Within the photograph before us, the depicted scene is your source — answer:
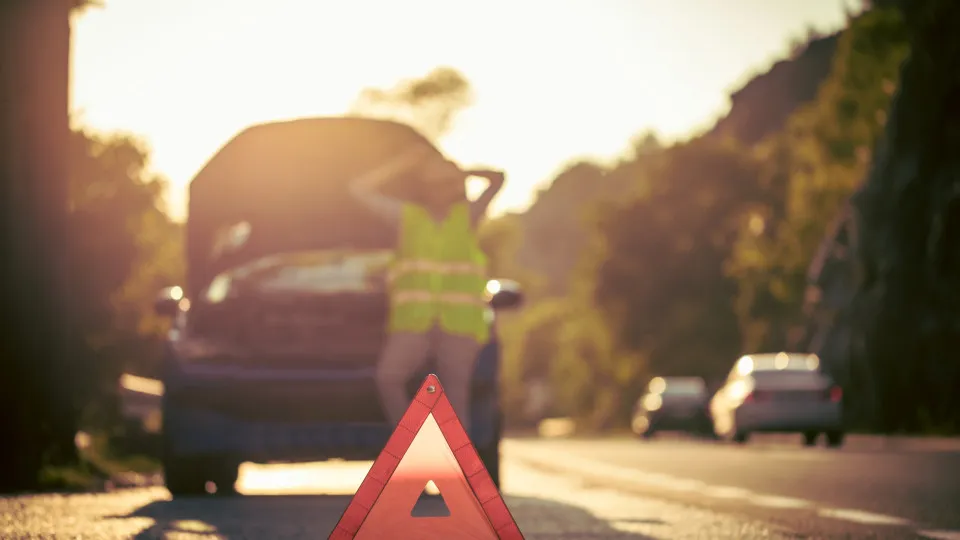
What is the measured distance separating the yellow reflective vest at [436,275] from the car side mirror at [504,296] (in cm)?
121

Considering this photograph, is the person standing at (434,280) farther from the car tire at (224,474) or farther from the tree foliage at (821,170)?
the tree foliage at (821,170)

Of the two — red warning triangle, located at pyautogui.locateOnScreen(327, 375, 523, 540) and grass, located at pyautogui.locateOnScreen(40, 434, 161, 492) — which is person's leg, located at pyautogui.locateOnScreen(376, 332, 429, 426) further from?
red warning triangle, located at pyautogui.locateOnScreen(327, 375, 523, 540)

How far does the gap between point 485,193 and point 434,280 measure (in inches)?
29.0

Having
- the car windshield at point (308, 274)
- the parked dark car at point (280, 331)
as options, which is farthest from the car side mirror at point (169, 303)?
the car windshield at point (308, 274)

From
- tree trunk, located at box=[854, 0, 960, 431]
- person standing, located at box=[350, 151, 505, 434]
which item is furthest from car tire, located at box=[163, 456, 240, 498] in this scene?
tree trunk, located at box=[854, 0, 960, 431]

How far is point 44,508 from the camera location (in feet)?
33.0

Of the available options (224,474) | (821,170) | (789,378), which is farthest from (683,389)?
(224,474)

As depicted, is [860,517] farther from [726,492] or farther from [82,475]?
[82,475]

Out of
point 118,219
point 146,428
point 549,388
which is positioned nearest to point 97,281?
point 118,219

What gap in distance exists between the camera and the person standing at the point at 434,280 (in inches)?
411

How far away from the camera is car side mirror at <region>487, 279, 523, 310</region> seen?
39.4 feet

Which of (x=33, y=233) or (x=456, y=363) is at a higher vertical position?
(x=33, y=233)

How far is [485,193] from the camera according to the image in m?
10.9

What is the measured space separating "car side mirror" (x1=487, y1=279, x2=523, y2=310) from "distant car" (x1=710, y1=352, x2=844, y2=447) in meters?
17.3
